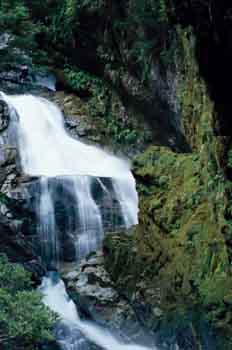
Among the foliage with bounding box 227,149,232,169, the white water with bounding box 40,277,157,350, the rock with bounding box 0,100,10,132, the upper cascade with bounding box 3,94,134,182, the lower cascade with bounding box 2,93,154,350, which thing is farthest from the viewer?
the rock with bounding box 0,100,10,132

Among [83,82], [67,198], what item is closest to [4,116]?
[83,82]

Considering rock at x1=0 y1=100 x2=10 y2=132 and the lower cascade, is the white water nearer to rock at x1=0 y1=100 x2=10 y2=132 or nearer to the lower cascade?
the lower cascade

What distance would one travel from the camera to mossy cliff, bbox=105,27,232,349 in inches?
364

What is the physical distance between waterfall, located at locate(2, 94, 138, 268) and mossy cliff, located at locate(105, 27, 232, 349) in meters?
2.00

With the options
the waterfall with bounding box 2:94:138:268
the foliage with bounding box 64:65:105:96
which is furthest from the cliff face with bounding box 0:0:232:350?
the foliage with bounding box 64:65:105:96

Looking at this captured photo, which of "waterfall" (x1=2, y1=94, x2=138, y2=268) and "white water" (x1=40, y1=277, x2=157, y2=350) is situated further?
"waterfall" (x1=2, y1=94, x2=138, y2=268)

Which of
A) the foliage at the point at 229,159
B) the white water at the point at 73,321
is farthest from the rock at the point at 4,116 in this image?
the foliage at the point at 229,159

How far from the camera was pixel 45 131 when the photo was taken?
1783cm

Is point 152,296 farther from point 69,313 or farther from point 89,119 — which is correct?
point 89,119

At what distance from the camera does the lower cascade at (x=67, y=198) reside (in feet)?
36.9

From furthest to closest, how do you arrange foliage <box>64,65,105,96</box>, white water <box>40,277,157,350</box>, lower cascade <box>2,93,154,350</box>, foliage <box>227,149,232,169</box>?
foliage <box>64,65,105,96</box>
lower cascade <box>2,93,154,350</box>
white water <box>40,277,157,350</box>
foliage <box>227,149,232,169</box>

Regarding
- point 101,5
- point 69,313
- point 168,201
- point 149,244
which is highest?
point 101,5


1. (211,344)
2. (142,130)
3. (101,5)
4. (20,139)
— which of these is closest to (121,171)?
(142,130)

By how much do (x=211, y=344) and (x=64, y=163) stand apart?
8.88m
